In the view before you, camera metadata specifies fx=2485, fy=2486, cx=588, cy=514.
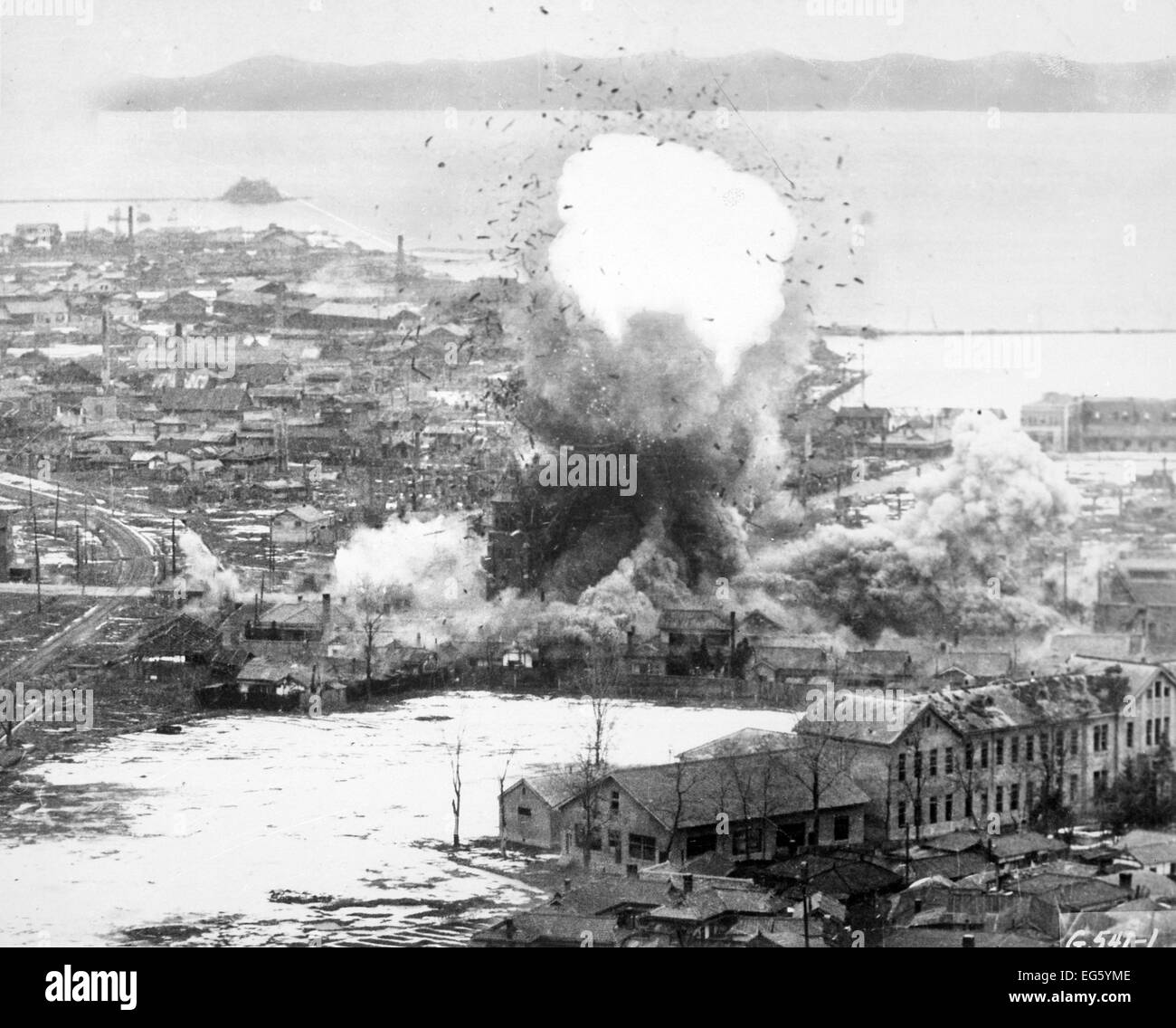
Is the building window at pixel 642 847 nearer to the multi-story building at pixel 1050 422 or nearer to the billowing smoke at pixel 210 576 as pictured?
the billowing smoke at pixel 210 576

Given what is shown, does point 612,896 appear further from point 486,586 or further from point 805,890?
point 486,586

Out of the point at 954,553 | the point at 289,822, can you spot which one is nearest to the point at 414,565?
the point at 289,822

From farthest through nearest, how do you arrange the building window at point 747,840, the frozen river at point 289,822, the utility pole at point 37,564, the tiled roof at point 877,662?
1. the utility pole at point 37,564
2. the tiled roof at point 877,662
3. the building window at point 747,840
4. the frozen river at point 289,822

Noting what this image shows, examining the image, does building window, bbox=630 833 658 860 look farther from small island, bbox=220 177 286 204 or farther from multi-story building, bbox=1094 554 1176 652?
small island, bbox=220 177 286 204

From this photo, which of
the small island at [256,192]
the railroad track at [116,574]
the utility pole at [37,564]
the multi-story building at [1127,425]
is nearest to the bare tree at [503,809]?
the railroad track at [116,574]

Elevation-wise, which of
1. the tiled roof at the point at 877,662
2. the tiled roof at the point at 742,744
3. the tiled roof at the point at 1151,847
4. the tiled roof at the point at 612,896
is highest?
the tiled roof at the point at 877,662
